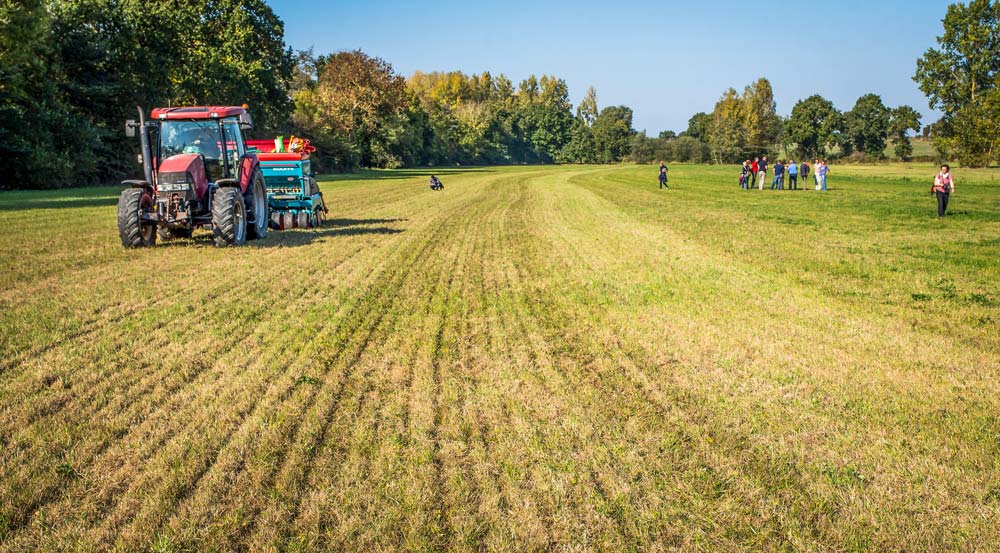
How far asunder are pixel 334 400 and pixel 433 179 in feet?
102

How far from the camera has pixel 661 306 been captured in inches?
314

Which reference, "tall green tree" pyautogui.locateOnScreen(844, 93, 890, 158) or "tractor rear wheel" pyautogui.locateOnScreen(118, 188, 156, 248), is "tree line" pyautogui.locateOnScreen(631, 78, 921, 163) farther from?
"tractor rear wheel" pyautogui.locateOnScreen(118, 188, 156, 248)

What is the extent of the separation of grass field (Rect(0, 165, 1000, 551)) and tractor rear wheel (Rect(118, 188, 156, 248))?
143 centimetres

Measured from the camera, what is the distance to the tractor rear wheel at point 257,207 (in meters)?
13.7

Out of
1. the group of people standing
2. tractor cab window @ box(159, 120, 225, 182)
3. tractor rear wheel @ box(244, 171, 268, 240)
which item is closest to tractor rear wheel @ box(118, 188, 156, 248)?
tractor cab window @ box(159, 120, 225, 182)

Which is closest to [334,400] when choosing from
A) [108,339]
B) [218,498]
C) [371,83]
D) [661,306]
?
[218,498]

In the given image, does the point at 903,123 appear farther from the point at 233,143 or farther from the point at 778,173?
the point at 233,143

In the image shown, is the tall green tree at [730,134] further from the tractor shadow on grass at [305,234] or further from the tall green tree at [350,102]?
the tractor shadow on grass at [305,234]

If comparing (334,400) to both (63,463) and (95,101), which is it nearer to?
(63,463)

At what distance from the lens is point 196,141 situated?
12.7m

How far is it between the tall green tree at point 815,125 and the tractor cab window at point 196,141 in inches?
4239

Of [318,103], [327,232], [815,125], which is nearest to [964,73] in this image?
Answer: [815,125]

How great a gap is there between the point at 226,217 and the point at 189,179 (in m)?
0.99

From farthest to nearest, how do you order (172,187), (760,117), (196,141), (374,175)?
(760,117) < (374,175) < (196,141) < (172,187)
